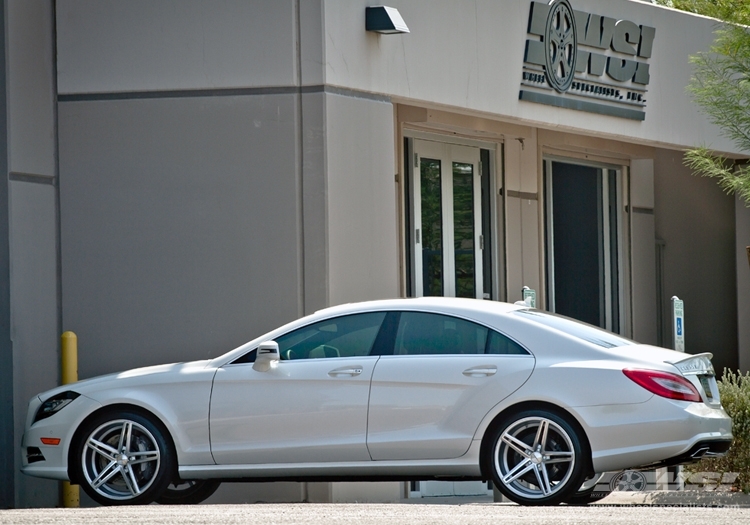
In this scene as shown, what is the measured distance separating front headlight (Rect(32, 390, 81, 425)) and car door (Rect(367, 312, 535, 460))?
231cm

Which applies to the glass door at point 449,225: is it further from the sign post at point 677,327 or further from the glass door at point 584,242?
the sign post at point 677,327

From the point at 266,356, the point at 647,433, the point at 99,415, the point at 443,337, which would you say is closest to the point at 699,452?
the point at 647,433

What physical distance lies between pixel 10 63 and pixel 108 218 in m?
1.71

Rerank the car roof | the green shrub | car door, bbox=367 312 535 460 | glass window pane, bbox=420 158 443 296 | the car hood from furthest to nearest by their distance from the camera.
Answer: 1. glass window pane, bbox=420 158 443 296
2. the green shrub
3. the car hood
4. the car roof
5. car door, bbox=367 312 535 460

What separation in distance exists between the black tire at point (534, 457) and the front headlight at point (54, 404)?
3.16 meters

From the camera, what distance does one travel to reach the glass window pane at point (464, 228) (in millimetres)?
14125

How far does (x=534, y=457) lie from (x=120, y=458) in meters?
3.01

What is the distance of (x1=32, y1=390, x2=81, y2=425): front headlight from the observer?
912 centimetres

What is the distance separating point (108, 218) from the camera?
38.1 ft

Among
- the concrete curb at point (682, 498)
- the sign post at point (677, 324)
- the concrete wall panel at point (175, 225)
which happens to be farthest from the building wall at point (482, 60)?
the concrete curb at point (682, 498)

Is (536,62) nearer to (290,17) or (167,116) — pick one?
(290,17)

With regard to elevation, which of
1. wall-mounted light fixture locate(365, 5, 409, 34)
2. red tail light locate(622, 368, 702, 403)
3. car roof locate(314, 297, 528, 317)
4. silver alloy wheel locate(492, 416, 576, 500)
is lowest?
silver alloy wheel locate(492, 416, 576, 500)

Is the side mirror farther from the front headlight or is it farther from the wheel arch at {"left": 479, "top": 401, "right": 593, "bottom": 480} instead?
the wheel arch at {"left": 479, "top": 401, "right": 593, "bottom": 480}

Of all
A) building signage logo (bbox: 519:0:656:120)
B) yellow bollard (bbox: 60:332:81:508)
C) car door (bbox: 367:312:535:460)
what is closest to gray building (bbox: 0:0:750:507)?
yellow bollard (bbox: 60:332:81:508)
